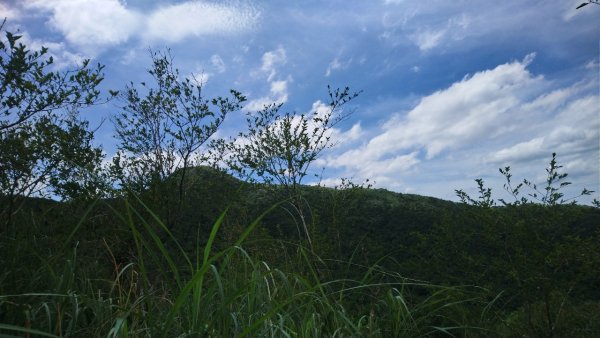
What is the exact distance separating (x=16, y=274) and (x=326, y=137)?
5500mm

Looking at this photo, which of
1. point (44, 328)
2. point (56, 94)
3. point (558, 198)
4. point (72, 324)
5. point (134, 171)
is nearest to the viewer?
point (72, 324)

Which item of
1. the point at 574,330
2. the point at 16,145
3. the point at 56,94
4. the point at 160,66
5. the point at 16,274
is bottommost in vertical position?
the point at 574,330

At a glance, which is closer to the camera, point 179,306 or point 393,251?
point 179,306

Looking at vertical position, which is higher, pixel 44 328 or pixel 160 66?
pixel 160 66

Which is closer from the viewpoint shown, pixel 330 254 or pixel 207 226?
pixel 330 254

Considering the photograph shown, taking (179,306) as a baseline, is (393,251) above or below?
above

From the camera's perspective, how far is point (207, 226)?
33.6 feet

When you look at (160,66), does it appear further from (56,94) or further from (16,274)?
(16,274)

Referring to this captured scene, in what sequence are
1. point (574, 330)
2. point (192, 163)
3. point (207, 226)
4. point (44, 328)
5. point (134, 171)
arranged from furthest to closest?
1. point (207, 226)
2. point (192, 163)
3. point (134, 171)
4. point (574, 330)
5. point (44, 328)

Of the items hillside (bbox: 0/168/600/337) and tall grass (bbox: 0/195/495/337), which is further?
hillside (bbox: 0/168/600/337)

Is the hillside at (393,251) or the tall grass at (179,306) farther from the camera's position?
the hillside at (393,251)

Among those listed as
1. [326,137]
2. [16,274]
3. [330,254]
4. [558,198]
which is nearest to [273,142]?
[326,137]

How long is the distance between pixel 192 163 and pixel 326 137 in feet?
8.12

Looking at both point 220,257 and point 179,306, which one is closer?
point 179,306
